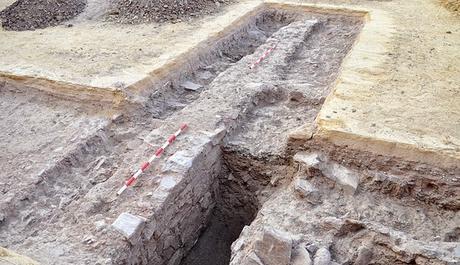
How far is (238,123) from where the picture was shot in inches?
191

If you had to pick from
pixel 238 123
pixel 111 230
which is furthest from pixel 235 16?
pixel 111 230

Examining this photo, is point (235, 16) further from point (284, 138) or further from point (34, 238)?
point (34, 238)

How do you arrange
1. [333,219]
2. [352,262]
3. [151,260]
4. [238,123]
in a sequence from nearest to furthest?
1. [352,262]
2. [333,219]
3. [151,260]
4. [238,123]

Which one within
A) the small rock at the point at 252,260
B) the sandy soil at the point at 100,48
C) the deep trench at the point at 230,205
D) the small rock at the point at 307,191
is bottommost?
the deep trench at the point at 230,205

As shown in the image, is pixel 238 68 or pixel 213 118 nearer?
pixel 213 118

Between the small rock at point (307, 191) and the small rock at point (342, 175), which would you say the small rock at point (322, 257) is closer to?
the small rock at point (307, 191)

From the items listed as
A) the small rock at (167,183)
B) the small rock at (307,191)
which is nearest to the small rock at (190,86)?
the small rock at (167,183)

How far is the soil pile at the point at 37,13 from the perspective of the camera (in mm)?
7520

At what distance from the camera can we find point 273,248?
293 cm

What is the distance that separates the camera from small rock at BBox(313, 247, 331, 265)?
2930 millimetres

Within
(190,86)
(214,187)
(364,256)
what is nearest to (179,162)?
(214,187)

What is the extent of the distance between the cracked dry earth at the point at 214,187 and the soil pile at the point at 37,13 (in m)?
2.62

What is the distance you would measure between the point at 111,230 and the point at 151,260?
55cm

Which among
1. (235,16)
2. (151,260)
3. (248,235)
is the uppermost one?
(235,16)
